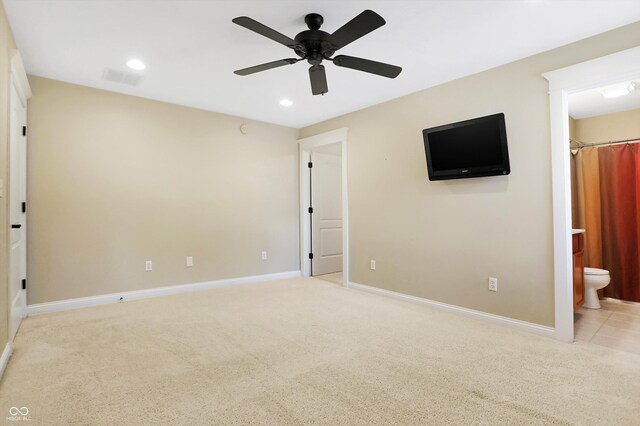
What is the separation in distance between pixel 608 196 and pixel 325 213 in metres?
3.74

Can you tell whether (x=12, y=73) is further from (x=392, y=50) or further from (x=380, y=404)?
(x=380, y=404)

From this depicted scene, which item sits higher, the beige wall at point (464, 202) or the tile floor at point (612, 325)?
the beige wall at point (464, 202)

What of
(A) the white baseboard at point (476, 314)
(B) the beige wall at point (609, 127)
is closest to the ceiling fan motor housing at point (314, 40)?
(A) the white baseboard at point (476, 314)

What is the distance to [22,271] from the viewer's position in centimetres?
312

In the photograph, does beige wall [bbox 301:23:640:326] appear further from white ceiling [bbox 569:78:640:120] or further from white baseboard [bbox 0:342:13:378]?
white baseboard [bbox 0:342:13:378]

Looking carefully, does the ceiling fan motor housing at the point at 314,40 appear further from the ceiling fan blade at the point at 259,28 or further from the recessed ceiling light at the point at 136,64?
the recessed ceiling light at the point at 136,64

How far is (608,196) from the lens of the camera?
396 centimetres

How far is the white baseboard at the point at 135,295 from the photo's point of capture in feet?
10.9

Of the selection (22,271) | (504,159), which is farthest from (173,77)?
(504,159)

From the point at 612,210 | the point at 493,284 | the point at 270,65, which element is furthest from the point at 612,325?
the point at 270,65

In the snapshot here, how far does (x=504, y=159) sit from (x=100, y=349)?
3.54 m

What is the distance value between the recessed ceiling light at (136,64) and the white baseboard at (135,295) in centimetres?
241

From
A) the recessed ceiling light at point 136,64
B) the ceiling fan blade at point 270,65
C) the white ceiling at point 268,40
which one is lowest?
the ceiling fan blade at point 270,65

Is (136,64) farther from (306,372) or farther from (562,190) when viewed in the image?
(562,190)
